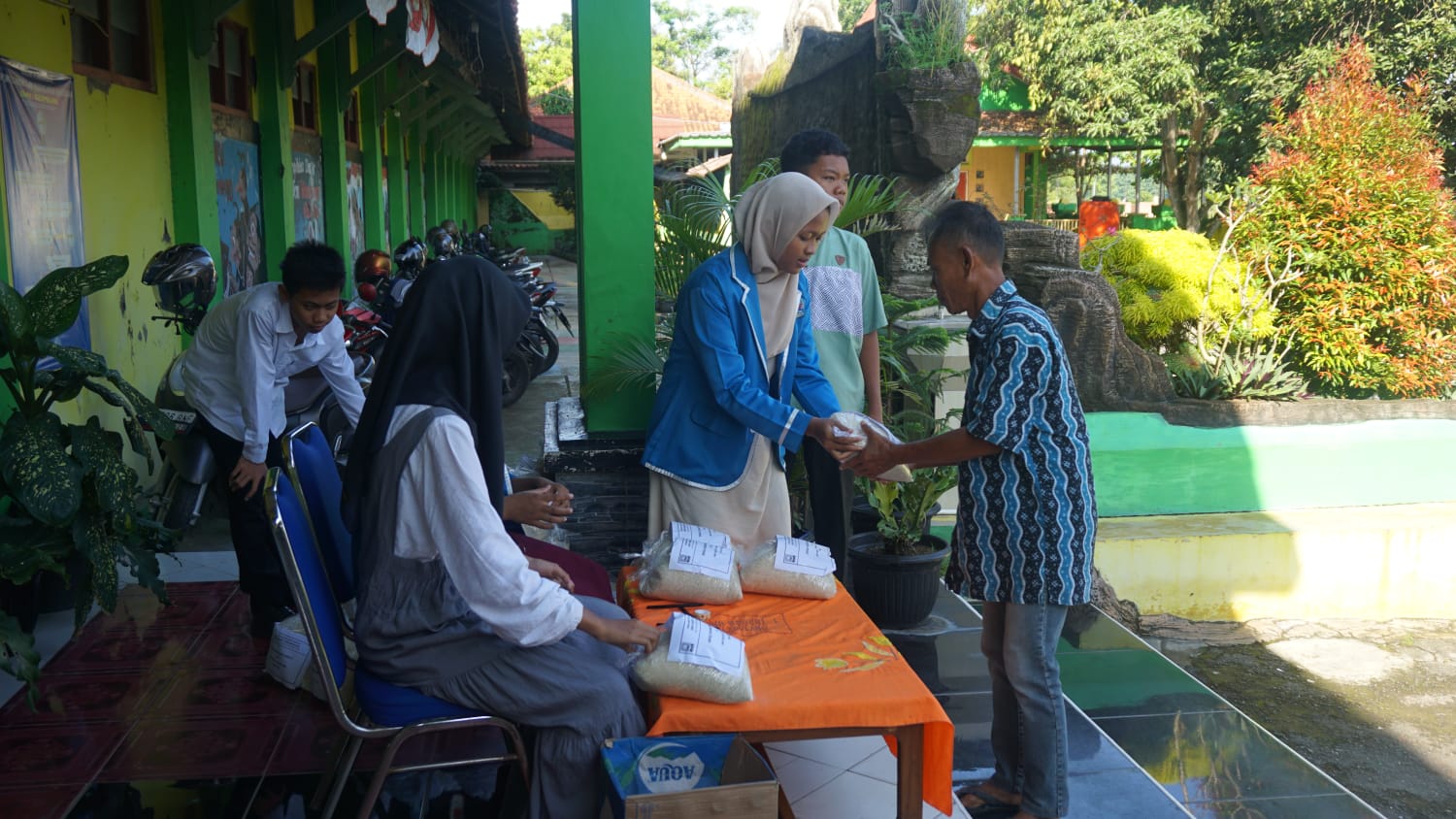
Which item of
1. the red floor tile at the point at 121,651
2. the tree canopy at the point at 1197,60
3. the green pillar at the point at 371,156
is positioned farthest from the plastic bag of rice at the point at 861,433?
the tree canopy at the point at 1197,60

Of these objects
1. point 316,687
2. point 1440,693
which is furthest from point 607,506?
point 1440,693

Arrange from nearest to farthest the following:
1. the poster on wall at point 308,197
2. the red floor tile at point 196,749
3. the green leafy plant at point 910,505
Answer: the red floor tile at point 196,749 < the green leafy plant at point 910,505 < the poster on wall at point 308,197

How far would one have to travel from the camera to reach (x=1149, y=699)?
14.3ft

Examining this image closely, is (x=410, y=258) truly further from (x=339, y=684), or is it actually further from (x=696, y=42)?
(x=696, y=42)

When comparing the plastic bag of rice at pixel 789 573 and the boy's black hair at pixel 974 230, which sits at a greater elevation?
the boy's black hair at pixel 974 230

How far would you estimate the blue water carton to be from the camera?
7.00 feet

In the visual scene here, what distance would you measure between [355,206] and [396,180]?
10.8 ft

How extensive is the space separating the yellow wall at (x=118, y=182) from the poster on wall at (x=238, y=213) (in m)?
0.66

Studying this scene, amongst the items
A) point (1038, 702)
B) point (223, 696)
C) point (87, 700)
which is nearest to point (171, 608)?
point (87, 700)

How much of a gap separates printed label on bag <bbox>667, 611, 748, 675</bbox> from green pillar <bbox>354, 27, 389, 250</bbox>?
10.1m

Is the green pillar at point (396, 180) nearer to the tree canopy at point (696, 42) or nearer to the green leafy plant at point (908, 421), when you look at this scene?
the green leafy plant at point (908, 421)

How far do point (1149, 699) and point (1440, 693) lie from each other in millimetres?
2964

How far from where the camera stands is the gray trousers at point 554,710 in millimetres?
2400

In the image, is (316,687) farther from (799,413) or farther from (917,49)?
(917,49)
